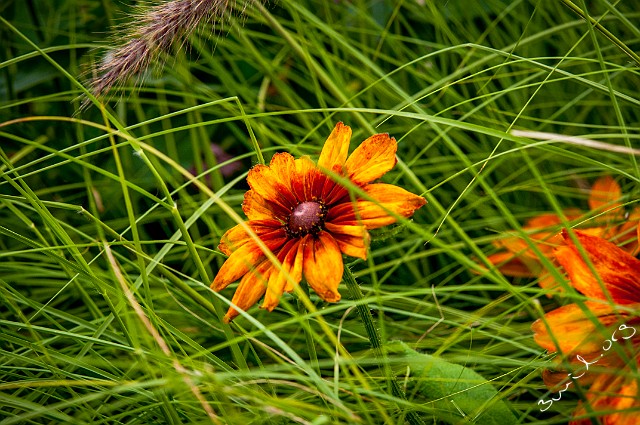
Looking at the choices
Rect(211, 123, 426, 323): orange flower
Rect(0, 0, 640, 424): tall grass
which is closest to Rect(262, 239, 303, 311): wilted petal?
Rect(211, 123, 426, 323): orange flower

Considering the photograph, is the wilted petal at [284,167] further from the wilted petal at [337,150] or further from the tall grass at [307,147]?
the tall grass at [307,147]

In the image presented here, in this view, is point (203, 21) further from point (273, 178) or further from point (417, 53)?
point (417, 53)

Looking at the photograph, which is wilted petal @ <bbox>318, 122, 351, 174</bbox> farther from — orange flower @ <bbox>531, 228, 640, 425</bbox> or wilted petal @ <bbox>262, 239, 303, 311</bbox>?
orange flower @ <bbox>531, 228, 640, 425</bbox>

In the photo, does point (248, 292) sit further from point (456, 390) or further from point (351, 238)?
→ point (456, 390)

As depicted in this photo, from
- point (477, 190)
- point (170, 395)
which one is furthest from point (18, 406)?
point (477, 190)

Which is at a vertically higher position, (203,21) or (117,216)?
(203,21)

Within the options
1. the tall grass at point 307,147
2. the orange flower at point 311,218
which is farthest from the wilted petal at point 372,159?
the tall grass at point 307,147
